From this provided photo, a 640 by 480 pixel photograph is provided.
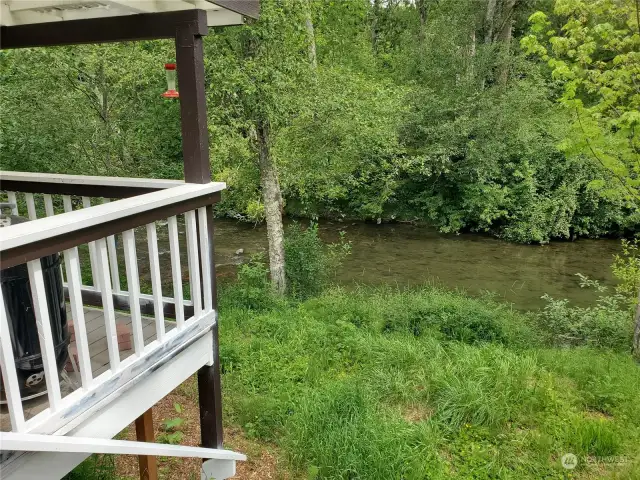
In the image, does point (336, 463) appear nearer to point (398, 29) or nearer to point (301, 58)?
point (301, 58)

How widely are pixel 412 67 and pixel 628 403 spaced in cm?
1403

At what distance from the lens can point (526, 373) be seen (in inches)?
190

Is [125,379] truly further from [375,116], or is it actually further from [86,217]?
[375,116]

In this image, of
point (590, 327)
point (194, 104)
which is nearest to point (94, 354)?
point (194, 104)

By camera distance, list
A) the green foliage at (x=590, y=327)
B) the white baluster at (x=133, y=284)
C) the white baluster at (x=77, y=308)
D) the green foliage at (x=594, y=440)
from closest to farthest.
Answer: the white baluster at (x=77, y=308) < the white baluster at (x=133, y=284) < the green foliage at (x=594, y=440) < the green foliage at (x=590, y=327)

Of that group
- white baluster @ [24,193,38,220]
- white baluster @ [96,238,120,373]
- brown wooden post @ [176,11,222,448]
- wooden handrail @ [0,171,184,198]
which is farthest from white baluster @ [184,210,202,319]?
white baluster @ [24,193,38,220]

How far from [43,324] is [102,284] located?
356 millimetres

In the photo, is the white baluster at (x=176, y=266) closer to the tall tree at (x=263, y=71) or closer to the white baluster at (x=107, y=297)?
the white baluster at (x=107, y=297)

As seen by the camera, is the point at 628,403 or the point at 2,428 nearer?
the point at 2,428

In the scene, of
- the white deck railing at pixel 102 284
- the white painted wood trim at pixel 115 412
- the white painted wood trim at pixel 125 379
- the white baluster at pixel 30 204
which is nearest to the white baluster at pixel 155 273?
the white deck railing at pixel 102 284

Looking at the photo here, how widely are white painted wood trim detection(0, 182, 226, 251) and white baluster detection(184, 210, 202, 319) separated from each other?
18 centimetres

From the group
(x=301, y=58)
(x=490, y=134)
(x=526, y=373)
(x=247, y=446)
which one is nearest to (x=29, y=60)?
(x=301, y=58)

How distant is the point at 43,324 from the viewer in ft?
6.20

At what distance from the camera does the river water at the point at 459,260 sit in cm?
1090
